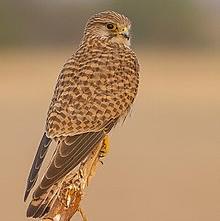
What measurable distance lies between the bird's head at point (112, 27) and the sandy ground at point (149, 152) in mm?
5311

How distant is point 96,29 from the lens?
18.4ft

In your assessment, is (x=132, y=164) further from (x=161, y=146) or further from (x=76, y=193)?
(x=76, y=193)

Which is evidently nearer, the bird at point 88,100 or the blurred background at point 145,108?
the bird at point 88,100

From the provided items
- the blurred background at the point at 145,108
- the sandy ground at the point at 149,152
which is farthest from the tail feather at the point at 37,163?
the sandy ground at the point at 149,152

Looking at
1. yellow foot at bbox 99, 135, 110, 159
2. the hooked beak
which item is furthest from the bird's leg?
the hooked beak

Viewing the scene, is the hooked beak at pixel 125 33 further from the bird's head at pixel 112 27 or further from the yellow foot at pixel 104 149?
the yellow foot at pixel 104 149

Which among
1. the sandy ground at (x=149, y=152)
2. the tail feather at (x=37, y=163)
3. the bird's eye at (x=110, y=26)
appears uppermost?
the bird's eye at (x=110, y=26)

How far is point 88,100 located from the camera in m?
4.91

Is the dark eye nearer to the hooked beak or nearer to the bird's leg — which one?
the hooked beak

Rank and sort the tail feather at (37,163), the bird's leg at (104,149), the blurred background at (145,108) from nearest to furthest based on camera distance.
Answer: the tail feather at (37,163) → the bird's leg at (104,149) → the blurred background at (145,108)

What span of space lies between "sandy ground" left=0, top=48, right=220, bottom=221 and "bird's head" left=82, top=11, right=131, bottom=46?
17.4ft

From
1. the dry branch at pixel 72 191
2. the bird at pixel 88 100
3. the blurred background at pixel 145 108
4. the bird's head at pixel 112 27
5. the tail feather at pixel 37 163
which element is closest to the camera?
the dry branch at pixel 72 191

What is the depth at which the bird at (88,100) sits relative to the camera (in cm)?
461

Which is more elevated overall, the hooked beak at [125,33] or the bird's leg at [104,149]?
the hooked beak at [125,33]
